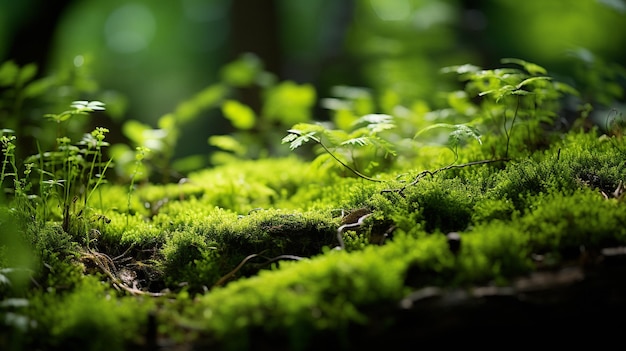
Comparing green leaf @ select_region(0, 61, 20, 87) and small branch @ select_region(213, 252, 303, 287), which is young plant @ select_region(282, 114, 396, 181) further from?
green leaf @ select_region(0, 61, 20, 87)

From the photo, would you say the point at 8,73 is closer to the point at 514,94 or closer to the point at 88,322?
the point at 88,322

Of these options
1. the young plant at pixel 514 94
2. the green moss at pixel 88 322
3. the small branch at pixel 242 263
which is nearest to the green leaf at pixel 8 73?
the green moss at pixel 88 322

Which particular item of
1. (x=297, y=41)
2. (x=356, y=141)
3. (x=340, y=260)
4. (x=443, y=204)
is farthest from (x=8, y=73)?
(x=297, y=41)

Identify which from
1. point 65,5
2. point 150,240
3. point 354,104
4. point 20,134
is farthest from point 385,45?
point 150,240

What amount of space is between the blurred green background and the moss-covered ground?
1799 millimetres

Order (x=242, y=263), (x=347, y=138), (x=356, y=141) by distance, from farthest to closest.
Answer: (x=347, y=138), (x=356, y=141), (x=242, y=263)

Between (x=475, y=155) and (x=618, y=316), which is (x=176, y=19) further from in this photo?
(x=618, y=316)

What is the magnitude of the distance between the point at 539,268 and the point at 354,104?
10.2 feet

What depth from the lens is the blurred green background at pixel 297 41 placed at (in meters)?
6.10

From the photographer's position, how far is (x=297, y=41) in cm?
984

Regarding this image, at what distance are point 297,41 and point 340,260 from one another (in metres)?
8.65

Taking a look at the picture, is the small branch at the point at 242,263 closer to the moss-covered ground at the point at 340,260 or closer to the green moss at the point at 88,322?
the moss-covered ground at the point at 340,260

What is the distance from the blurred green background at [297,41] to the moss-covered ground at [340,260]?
5.90 feet

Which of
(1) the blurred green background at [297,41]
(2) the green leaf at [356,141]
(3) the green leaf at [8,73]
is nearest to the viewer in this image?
(2) the green leaf at [356,141]
